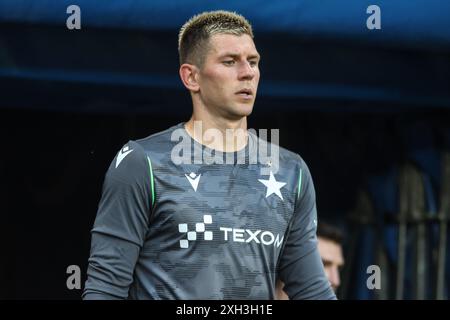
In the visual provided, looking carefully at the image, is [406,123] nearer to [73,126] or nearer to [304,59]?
[304,59]

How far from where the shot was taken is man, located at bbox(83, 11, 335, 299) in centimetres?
303

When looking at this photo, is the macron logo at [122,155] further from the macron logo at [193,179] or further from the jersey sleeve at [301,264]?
the jersey sleeve at [301,264]

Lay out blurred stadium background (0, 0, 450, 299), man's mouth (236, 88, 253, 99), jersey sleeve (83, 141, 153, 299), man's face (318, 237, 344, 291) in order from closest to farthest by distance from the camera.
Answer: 1. jersey sleeve (83, 141, 153, 299)
2. man's mouth (236, 88, 253, 99)
3. blurred stadium background (0, 0, 450, 299)
4. man's face (318, 237, 344, 291)

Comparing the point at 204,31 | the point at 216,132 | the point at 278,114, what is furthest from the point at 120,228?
the point at 278,114

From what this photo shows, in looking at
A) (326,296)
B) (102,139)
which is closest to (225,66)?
(326,296)

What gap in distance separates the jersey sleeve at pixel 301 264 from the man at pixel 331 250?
1.45 metres

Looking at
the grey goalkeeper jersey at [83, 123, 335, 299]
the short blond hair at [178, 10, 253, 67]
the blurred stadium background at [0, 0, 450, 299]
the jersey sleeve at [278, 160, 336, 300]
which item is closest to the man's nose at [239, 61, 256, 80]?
the short blond hair at [178, 10, 253, 67]

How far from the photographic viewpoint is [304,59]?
4270 millimetres

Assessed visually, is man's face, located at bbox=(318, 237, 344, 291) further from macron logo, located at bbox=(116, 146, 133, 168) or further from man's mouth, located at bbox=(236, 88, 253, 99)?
macron logo, located at bbox=(116, 146, 133, 168)

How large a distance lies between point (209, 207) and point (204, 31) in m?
0.58

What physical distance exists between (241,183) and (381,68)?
137 centimetres

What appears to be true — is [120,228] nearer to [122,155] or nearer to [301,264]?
[122,155]

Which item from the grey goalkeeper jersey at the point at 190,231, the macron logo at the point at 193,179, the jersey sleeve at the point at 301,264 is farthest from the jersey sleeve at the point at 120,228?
the jersey sleeve at the point at 301,264

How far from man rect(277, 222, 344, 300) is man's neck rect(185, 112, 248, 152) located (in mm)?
1583
